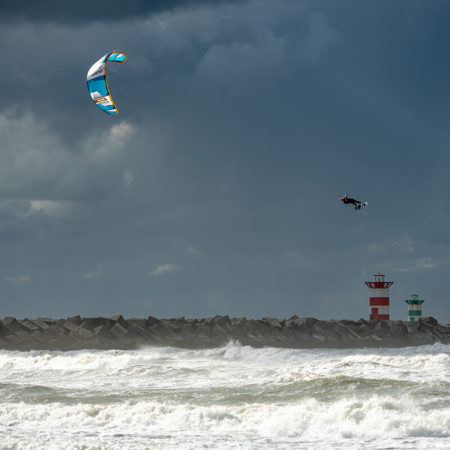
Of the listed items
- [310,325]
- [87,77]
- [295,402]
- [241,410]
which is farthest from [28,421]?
[310,325]

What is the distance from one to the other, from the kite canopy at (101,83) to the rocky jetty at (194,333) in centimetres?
721

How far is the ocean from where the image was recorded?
9.26 m

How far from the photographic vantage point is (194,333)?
74.9 feet

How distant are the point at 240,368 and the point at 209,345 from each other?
5.13 metres

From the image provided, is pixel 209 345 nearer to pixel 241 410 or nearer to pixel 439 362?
pixel 439 362

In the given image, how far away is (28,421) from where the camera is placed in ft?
35.5

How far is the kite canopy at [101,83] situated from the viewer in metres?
20.2

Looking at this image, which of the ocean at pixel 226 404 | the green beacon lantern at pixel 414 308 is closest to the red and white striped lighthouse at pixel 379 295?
the green beacon lantern at pixel 414 308

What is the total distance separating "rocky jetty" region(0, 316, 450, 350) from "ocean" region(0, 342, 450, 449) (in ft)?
11.0

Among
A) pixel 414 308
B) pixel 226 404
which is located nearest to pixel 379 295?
pixel 414 308

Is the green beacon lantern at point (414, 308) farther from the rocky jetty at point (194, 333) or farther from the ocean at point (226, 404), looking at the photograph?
the ocean at point (226, 404)

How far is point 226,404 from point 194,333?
11.2 meters

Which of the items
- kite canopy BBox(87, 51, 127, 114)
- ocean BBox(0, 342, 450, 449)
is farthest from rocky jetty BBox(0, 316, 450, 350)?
kite canopy BBox(87, 51, 127, 114)

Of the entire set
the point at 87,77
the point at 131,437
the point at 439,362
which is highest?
the point at 87,77
